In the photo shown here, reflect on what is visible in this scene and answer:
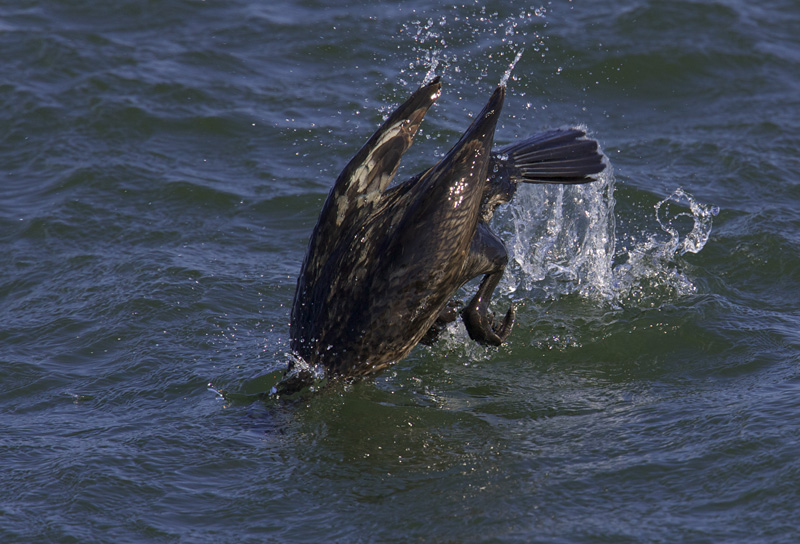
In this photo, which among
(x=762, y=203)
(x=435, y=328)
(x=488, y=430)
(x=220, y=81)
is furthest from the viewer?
(x=220, y=81)

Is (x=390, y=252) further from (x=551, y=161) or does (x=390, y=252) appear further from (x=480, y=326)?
(x=551, y=161)

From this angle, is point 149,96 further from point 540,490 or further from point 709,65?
point 540,490

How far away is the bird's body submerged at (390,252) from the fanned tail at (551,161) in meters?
0.51

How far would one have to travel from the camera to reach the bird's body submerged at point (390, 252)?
15.8 ft

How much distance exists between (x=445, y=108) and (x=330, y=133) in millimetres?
1025

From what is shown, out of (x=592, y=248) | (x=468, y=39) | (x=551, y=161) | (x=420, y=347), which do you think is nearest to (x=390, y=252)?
(x=420, y=347)

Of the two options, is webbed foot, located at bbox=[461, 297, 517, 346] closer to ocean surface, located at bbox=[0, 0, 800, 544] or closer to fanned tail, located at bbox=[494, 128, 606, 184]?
ocean surface, located at bbox=[0, 0, 800, 544]

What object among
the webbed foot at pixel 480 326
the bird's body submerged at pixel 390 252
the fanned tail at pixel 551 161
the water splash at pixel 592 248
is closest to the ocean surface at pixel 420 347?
the water splash at pixel 592 248

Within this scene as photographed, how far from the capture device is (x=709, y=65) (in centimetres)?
965

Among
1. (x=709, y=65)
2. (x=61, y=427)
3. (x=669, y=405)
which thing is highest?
(x=709, y=65)

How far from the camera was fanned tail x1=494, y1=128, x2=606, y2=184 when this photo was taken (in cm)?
554

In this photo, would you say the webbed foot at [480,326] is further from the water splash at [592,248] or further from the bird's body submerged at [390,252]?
the water splash at [592,248]

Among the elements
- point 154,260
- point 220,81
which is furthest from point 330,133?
point 154,260

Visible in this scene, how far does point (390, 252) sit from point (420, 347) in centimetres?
112
